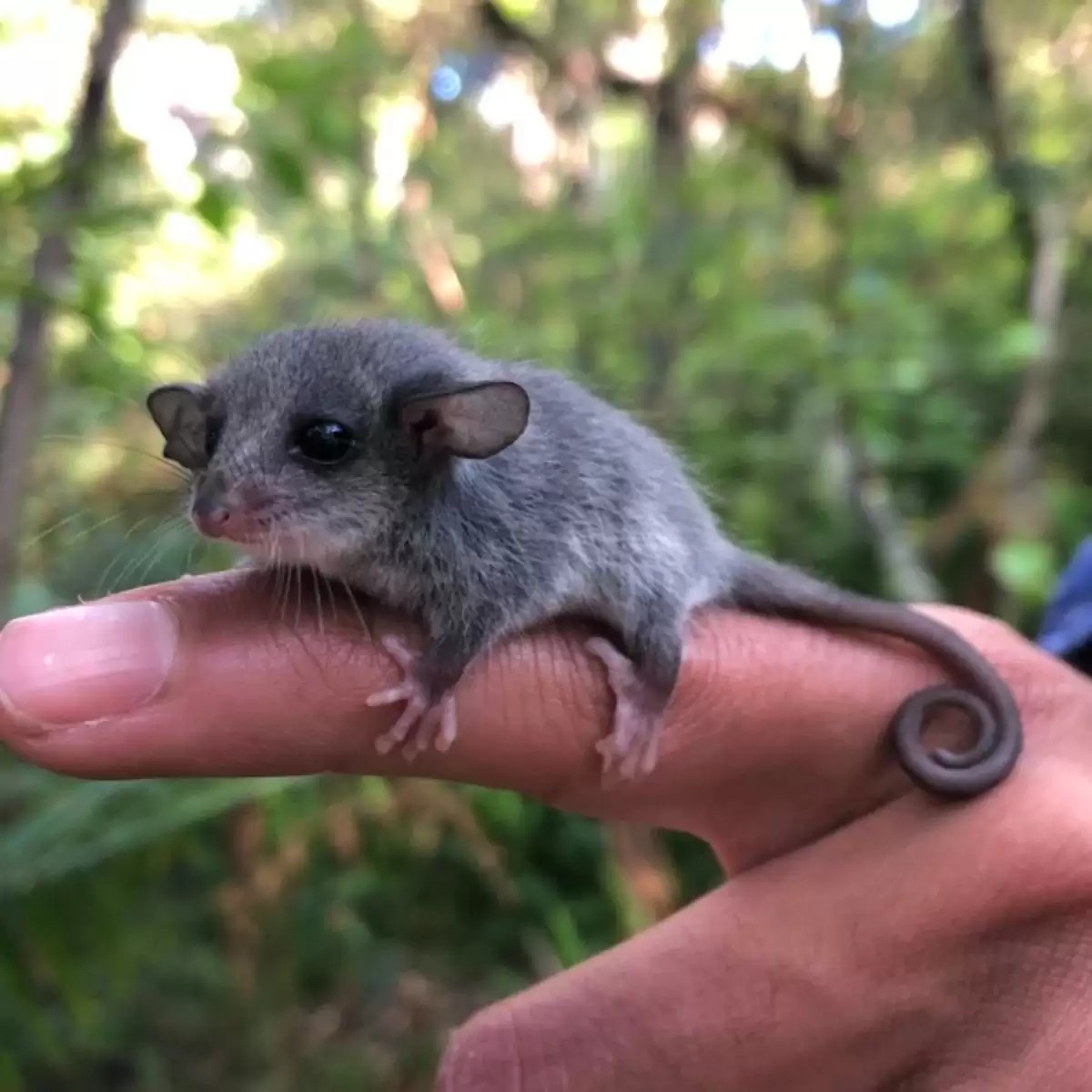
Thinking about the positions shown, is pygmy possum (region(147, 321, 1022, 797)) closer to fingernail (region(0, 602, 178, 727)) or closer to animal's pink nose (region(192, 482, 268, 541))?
animal's pink nose (region(192, 482, 268, 541))

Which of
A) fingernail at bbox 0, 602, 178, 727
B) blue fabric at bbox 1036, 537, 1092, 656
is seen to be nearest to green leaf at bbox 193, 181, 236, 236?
fingernail at bbox 0, 602, 178, 727

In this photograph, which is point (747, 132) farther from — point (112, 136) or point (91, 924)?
point (91, 924)

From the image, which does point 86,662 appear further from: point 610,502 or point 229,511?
point 610,502

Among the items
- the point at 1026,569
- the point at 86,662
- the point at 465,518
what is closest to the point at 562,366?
the point at 1026,569

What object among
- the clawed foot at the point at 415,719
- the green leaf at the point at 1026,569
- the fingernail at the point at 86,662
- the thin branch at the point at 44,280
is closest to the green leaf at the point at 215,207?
the thin branch at the point at 44,280

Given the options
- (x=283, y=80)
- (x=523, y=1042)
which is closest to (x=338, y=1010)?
(x=523, y=1042)
